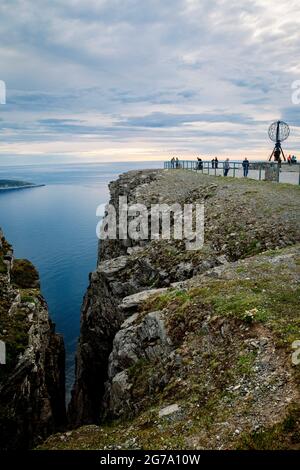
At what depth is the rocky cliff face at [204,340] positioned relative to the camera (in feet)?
34.6

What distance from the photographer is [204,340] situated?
14336mm

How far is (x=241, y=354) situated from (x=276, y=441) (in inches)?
140

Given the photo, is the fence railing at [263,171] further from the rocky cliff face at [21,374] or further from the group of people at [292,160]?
the rocky cliff face at [21,374]

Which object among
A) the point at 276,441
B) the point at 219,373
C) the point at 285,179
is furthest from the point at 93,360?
the point at 285,179

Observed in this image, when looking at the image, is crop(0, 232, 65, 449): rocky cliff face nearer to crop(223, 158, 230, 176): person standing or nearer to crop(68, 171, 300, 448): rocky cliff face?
crop(68, 171, 300, 448): rocky cliff face

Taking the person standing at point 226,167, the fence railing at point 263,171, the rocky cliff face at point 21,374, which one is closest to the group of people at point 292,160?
the fence railing at point 263,171

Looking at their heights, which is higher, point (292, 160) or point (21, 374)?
point (292, 160)

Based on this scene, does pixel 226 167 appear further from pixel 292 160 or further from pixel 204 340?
pixel 204 340

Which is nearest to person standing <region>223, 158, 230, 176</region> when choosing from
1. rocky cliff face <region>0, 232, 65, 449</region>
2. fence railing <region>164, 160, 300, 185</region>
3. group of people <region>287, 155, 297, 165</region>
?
fence railing <region>164, 160, 300, 185</region>

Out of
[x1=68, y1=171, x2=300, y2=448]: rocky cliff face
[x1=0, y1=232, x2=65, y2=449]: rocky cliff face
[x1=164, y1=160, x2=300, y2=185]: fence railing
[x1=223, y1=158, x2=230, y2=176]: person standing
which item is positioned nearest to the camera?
[x1=68, y1=171, x2=300, y2=448]: rocky cliff face

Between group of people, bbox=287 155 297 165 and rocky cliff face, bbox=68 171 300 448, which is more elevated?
group of people, bbox=287 155 297 165

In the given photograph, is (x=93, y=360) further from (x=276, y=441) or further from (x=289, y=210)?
(x=276, y=441)

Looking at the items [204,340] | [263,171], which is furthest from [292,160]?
[204,340]

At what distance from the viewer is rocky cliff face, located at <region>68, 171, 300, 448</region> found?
10547mm
